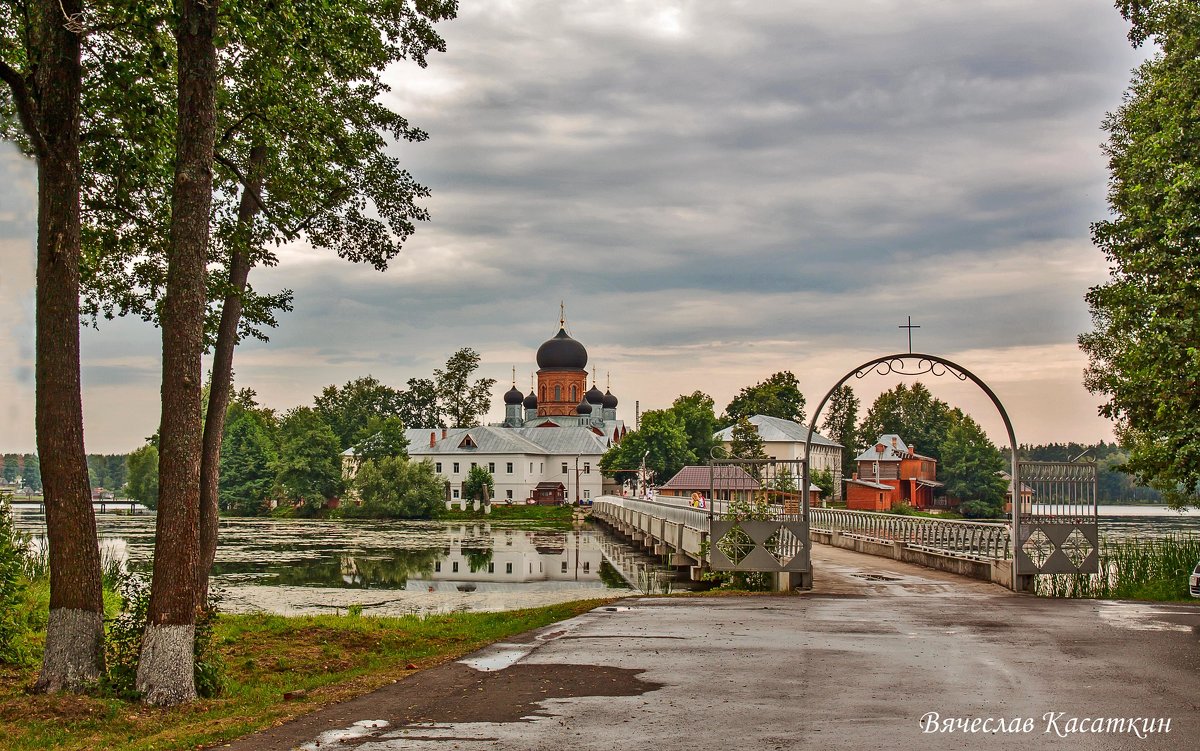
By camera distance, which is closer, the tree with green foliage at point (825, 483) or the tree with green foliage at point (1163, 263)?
the tree with green foliage at point (1163, 263)

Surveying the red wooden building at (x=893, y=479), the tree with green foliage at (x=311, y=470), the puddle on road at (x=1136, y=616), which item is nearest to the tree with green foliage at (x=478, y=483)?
the tree with green foliage at (x=311, y=470)

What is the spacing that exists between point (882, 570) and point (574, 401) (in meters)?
99.8

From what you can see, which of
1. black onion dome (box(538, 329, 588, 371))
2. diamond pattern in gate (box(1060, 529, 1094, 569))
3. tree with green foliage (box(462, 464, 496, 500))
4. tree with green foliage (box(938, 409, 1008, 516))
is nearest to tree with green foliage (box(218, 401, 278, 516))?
tree with green foliage (box(462, 464, 496, 500))

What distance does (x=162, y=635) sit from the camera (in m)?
9.92

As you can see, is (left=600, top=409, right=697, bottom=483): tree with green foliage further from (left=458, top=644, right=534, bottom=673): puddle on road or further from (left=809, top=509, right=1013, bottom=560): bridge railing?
(left=458, top=644, right=534, bottom=673): puddle on road

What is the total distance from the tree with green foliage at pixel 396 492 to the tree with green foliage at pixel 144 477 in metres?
20.3

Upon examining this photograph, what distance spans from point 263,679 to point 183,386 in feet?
11.9

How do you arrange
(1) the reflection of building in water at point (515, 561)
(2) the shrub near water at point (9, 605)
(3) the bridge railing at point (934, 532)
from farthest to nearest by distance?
(1) the reflection of building in water at point (515, 561) < (3) the bridge railing at point (934, 532) < (2) the shrub near water at point (9, 605)

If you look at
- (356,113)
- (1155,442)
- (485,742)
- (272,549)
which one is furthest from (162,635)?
(272,549)

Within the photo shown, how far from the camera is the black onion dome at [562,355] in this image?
124 meters

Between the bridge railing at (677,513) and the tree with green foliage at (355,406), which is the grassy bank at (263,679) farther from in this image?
the tree with green foliage at (355,406)

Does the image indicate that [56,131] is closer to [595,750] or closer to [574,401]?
[595,750]

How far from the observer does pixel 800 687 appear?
398 inches

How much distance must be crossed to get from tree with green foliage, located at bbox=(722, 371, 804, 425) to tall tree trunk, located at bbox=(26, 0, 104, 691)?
356ft
